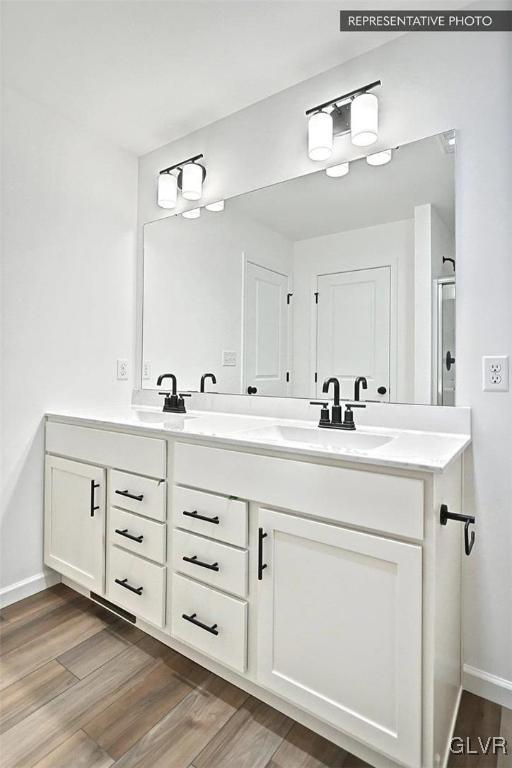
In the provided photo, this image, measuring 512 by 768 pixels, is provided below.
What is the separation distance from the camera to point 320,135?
176cm

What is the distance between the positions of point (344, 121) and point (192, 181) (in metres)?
0.84

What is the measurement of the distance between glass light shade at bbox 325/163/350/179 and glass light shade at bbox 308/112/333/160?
0.05 m

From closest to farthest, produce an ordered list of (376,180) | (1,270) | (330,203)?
(376,180), (330,203), (1,270)

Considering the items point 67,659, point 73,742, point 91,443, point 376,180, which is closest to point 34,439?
point 91,443

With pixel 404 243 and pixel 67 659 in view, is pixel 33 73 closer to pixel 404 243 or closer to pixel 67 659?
pixel 404 243

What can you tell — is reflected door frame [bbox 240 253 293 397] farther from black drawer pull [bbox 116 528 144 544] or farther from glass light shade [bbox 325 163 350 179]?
black drawer pull [bbox 116 528 144 544]

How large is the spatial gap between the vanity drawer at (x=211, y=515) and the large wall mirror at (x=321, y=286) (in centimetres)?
68

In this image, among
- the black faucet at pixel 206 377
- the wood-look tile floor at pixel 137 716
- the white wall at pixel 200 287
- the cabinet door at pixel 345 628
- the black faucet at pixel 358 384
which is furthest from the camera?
the black faucet at pixel 206 377

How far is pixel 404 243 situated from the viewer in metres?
1.66

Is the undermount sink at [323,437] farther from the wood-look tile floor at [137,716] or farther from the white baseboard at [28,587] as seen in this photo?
the white baseboard at [28,587]

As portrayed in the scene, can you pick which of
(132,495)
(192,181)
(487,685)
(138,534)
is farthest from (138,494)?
(192,181)

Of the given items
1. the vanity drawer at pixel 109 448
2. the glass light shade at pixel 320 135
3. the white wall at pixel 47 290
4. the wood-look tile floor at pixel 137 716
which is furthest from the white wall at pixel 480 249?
the white wall at pixel 47 290

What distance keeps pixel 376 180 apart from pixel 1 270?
165 cm

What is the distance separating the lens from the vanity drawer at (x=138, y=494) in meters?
1.60
